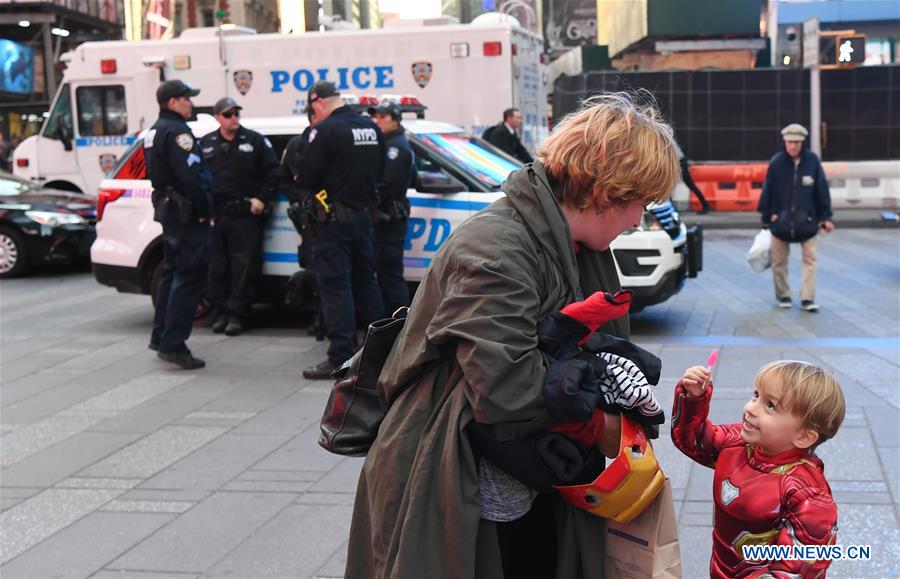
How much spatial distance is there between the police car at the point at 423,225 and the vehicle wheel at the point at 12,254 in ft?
13.7

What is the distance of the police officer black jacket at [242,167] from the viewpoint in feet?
29.7

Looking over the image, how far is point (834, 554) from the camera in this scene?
8.18 ft

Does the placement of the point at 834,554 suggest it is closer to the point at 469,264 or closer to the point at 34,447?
the point at 469,264

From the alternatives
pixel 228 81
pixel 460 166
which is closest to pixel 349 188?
pixel 460 166

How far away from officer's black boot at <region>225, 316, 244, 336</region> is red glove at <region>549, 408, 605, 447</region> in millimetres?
7395

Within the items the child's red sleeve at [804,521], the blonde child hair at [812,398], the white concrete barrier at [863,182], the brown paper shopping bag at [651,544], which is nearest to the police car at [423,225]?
the blonde child hair at [812,398]

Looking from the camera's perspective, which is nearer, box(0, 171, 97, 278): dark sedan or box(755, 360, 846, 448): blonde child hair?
box(755, 360, 846, 448): blonde child hair

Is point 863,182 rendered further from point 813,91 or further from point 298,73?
point 298,73

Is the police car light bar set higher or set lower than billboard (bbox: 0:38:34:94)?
lower

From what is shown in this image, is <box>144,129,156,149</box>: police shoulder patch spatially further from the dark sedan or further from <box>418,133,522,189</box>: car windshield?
the dark sedan

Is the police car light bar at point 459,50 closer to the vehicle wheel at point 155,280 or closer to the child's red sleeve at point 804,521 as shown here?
the vehicle wheel at point 155,280

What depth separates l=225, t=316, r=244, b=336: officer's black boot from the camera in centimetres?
932

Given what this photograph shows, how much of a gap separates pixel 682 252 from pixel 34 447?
17.8 ft

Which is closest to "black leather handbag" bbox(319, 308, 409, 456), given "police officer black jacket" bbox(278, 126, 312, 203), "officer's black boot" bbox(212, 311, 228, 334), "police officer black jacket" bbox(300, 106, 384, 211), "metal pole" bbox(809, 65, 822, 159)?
"police officer black jacket" bbox(300, 106, 384, 211)
